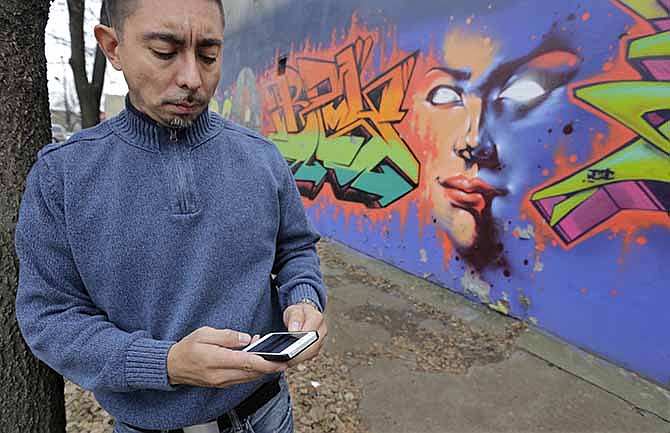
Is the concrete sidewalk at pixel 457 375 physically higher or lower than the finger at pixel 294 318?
lower

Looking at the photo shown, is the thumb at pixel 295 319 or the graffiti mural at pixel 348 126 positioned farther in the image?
the graffiti mural at pixel 348 126

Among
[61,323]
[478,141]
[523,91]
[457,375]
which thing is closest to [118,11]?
[61,323]

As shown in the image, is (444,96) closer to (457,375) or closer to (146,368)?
(457,375)

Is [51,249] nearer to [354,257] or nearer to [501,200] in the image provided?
[501,200]

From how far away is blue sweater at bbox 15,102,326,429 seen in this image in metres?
1.02

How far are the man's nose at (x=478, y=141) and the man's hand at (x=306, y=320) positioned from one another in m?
3.38

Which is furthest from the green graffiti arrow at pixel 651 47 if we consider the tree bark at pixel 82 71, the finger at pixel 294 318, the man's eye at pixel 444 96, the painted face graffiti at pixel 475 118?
the tree bark at pixel 82 71

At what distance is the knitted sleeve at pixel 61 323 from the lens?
3.26 feet

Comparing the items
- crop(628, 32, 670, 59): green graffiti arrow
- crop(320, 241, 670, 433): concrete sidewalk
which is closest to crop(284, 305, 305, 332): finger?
crop(320, 241, 670, 433): concrete sidewalk

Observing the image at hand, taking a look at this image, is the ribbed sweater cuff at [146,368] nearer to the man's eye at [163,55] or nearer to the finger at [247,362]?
the finger at [247,362]

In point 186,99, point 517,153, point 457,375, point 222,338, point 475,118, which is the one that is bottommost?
point 457,375

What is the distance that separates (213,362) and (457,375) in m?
2.83

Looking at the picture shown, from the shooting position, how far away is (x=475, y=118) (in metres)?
4.29

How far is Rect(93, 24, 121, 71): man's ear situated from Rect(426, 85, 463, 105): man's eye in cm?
386
